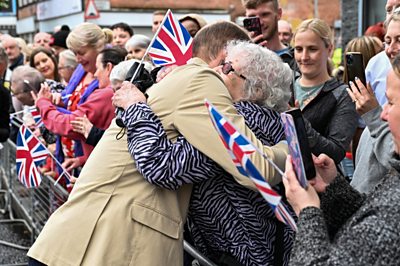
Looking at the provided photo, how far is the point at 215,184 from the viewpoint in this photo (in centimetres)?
306

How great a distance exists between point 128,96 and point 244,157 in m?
1.00

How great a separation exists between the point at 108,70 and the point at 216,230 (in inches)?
98.3

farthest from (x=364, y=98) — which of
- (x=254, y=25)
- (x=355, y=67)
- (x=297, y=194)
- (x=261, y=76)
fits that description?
(x=254, y=25)

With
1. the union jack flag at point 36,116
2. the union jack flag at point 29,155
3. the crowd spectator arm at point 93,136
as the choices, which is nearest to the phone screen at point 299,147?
the crowd spectator arm at point 93,136

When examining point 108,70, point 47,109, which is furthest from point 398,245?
point 47,109

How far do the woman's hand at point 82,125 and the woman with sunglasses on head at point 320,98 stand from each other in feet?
5.04

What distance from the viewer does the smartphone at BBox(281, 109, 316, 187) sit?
2307mm

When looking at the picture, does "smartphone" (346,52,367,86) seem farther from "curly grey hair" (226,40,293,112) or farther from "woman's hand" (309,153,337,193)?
"woman's hand" (309,153,337,193)

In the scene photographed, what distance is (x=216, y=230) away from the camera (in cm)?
309

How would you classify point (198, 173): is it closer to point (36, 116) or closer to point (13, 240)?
point (36, 116)

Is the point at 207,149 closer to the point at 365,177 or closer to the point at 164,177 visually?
the point at 164,177

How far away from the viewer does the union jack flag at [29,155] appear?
18.9ft

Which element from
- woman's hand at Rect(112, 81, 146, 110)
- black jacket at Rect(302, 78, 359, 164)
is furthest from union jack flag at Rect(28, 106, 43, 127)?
woman's hand at Rect(112, 81, 146, 110)

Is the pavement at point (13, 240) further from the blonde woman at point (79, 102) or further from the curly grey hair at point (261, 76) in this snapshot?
the curly grey hair at point (261, 76)
